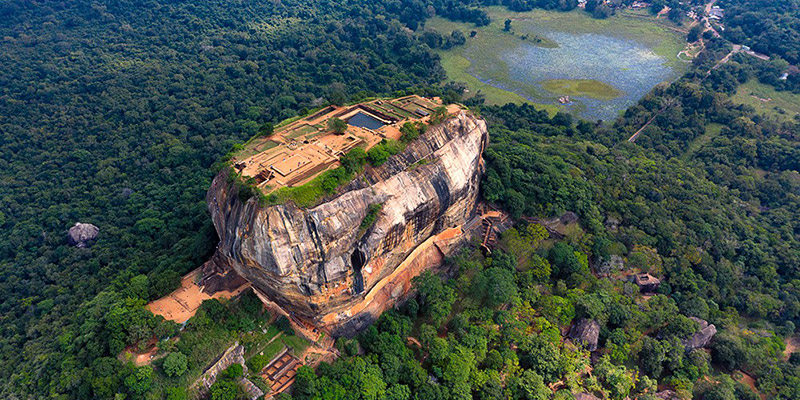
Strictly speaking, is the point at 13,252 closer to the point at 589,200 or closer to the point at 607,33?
the point at 589,200

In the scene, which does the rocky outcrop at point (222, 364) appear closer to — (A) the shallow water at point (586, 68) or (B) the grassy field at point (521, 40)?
(B) the grassy field at point (521, 40)

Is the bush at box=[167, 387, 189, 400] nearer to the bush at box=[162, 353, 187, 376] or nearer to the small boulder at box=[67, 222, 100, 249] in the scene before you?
the bush at box=[162, 353, 187, 376]

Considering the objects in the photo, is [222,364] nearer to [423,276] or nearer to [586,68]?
[423,276]

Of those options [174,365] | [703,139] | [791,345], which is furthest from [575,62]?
[174,365]

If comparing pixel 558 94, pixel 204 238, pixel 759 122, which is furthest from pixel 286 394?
pixel 759 122

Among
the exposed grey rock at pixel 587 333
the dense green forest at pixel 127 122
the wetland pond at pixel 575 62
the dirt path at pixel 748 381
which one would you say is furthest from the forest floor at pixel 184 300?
the wetland pond at pixel 575 62
